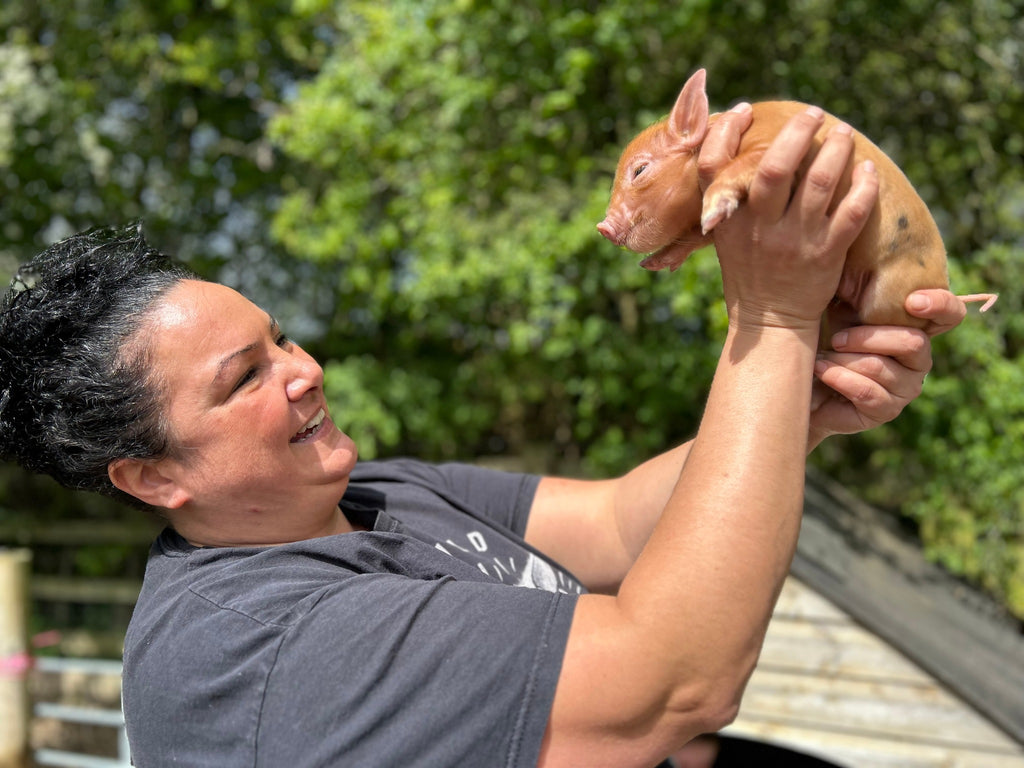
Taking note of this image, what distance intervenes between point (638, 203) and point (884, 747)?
319cm

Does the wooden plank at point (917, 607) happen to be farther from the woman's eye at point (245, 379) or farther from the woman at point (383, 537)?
the woman's eye at point (245, 379)

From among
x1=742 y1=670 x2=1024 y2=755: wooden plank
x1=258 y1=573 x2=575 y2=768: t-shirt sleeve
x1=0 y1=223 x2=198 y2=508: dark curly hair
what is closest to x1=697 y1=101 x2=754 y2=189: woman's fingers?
x1=258 y1=573 x2=575 y2=768: t-shirt sleeve

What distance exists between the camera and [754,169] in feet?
3.82

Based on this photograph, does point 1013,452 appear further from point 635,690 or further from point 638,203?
point 635,690

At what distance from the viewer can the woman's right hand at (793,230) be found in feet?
3.67

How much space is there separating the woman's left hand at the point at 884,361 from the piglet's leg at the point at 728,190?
0.33 meters

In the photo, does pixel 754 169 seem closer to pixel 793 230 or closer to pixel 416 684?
pixel 793 230

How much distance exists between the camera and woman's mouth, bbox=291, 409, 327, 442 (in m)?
1.46

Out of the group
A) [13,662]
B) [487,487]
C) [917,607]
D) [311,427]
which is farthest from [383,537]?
[13,662]

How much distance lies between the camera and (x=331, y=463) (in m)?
1.46

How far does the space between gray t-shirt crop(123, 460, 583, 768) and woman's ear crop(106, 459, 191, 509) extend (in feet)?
0.40

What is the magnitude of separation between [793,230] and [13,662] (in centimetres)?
481

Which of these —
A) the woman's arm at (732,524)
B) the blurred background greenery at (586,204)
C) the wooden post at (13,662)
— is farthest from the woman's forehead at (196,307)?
the wooden post at (13,662)

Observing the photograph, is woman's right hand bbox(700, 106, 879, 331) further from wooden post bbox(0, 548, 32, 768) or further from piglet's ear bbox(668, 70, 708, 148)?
wooden post bbox(0, 548, 32, 768)
